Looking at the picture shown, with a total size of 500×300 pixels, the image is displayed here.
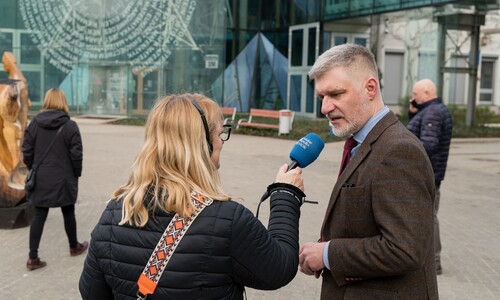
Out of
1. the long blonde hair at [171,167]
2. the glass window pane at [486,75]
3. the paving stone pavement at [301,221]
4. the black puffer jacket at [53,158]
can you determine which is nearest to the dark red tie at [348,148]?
the long blonde hair at [171,167]

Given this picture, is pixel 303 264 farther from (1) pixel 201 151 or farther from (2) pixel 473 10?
(2) pixel 473 10

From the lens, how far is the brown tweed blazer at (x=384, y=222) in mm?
2150

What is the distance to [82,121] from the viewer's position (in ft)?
88.0

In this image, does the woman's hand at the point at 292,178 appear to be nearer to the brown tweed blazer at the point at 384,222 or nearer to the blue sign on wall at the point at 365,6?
the brown tweed blazer at the point at 384,222

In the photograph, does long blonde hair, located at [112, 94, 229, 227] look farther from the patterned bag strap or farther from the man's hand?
the man's hand

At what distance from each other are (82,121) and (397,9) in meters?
13.6

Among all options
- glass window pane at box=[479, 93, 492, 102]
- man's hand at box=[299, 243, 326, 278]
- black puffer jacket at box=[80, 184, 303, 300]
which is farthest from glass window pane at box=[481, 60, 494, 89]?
black puffer jacket at box=[80, 184, 303, 300]

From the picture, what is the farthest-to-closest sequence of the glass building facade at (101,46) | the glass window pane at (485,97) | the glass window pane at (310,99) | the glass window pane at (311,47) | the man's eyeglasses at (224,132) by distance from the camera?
the glass window pane at (485,97), the glass window pane at (310,99), the glass window pane at (311,47), the glass building facade at (101,46), the man's eyeglasses at (224,132)

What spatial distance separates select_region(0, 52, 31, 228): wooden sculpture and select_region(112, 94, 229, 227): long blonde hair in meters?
6.11

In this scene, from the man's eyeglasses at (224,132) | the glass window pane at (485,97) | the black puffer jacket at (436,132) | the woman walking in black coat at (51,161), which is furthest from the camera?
the glass window pane at (485,97)

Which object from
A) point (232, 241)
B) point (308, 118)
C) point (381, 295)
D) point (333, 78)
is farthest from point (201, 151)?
point (308, 118)

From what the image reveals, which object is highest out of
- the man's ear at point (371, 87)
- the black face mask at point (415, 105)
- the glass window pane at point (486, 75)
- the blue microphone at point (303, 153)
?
the glass window pane at point (486, 75)

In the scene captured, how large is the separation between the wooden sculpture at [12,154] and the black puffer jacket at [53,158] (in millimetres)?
1644

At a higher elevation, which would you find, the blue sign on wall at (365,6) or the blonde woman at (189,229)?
the blue sign on wall at (365,6)
